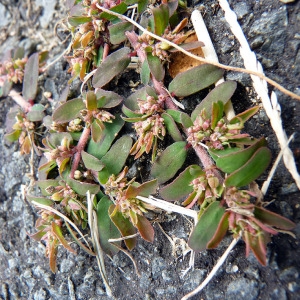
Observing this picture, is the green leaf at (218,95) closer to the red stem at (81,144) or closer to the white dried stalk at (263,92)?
the white dried stalk at (263,92)

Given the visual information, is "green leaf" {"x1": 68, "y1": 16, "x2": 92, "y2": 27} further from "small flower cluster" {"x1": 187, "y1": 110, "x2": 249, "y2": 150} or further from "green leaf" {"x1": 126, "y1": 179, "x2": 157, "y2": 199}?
"green leaf" {"x1": 126, "y1": 179, "x2": 157, "y2": 199}

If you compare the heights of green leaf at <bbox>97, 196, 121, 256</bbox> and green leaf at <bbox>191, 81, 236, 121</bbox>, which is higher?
green leaf at <bbox>191, 81, 236, 121</bbox>

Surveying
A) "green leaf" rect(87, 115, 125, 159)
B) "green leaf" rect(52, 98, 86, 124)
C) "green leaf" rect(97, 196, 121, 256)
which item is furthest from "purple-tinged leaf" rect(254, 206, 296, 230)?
"green leaf" rect(52, 98, 86, 124)

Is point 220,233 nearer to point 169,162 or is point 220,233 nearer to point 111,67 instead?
point 169,162

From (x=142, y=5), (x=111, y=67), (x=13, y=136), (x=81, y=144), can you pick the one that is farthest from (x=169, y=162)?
(x=13, y=136)

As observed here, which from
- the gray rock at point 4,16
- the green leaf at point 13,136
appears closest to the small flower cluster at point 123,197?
the green leaf at point 13,136

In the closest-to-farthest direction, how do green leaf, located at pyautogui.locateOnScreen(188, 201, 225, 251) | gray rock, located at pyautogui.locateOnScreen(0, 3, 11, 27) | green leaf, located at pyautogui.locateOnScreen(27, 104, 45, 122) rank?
green leaf, located at pyautogui.locateOnScreen(188, 201, 225, 251) < green leaf, located at pyautogui.locateOnScreen(27, 104, 45, 122) < gray rock, located at pyautogui.locateOnScreen(0, 3, 11, 27)
